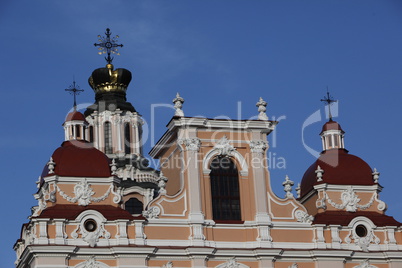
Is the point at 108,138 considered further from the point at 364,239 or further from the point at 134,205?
the point at 364,239

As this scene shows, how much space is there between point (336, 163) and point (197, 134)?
7422mm

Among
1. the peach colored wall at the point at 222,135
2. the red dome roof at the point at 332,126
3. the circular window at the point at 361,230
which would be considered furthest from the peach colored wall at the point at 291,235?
the red dome roof at the point at 332,126

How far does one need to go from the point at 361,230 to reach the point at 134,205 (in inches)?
597

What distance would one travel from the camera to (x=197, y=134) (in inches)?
2092

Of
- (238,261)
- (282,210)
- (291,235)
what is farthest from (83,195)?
(291,235)

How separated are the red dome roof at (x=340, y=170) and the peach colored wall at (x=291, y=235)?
10.2 ft

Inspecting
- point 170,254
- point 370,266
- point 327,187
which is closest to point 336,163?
point 327,187

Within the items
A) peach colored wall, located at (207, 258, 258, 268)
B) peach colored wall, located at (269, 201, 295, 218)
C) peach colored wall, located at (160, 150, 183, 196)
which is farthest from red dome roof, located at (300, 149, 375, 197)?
peach colored wall, located at (160, 150, 183, 196)

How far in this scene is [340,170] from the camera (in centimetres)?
5528

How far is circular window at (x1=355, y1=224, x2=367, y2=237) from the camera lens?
176ft

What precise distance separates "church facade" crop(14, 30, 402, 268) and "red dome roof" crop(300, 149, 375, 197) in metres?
0.05

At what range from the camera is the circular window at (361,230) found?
5353 centimetres

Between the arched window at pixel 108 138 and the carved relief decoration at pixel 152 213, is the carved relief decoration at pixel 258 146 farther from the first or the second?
the arched window at pixel 108 138

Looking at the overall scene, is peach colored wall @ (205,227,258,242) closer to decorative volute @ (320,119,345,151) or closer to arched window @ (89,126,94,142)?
decorative volute @ (320,119,345,151)
